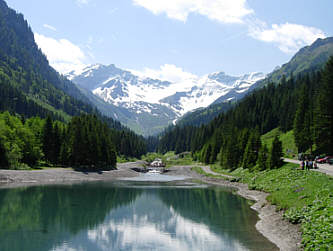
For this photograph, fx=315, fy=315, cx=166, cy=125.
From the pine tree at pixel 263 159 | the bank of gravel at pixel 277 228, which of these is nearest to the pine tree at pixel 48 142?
the pine tree at pixel 263 159

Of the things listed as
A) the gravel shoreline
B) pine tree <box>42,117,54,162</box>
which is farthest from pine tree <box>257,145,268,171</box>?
pine tree <box>42,117,54,162</box>

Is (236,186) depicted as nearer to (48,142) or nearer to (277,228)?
(277,228)

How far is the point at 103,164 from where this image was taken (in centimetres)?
10925

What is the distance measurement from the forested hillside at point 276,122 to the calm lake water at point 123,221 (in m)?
26.3

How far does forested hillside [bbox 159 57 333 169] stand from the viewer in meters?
66.9

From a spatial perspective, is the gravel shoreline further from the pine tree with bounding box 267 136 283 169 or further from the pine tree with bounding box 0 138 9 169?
the pine tree with bounding box 267 136 283 169

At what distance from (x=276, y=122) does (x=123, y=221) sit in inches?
4540

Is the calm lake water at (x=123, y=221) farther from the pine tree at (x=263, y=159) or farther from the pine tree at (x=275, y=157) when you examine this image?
the pine tree at (x=263, y=159)

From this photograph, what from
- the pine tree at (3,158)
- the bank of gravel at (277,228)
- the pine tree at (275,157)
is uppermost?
the pine tree at (275,157)

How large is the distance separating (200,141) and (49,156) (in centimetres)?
9935

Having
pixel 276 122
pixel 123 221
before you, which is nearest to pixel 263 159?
pixel 123 221

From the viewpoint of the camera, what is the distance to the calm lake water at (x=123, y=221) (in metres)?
28.6

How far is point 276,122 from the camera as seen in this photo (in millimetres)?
140375

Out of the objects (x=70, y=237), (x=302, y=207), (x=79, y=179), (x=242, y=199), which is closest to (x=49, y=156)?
(x=79, y=179)
